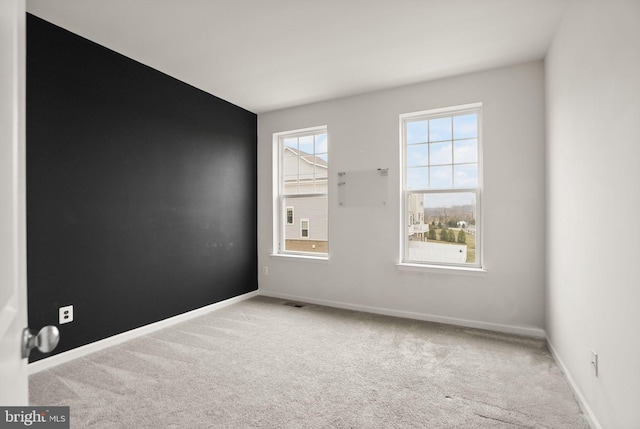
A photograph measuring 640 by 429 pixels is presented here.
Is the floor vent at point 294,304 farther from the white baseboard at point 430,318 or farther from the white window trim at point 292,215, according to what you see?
the white window trim at point 292,215

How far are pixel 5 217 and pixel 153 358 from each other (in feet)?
8.28

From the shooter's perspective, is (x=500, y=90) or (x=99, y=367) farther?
(x=500, y=90)

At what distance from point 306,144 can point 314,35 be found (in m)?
1.94

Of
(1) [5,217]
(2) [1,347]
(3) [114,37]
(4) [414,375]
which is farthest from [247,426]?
(3) [114,37]

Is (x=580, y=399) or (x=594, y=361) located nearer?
(x=594, y=361)

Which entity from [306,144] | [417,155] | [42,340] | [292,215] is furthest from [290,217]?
[42,340]

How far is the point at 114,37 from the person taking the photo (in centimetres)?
283

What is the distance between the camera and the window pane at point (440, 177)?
12.2 ft

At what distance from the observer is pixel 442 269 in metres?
3.62

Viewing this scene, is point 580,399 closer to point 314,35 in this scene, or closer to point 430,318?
point 430,318

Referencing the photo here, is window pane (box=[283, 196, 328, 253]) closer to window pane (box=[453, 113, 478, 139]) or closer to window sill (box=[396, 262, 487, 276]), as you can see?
window sill (box=[396, 262, 487, 276])

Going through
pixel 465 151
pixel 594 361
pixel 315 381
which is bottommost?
pixel 315 381

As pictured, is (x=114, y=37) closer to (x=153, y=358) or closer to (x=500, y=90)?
(x=153, y=358)

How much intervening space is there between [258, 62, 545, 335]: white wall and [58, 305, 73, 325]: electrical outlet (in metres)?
2.44
